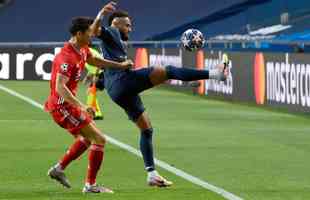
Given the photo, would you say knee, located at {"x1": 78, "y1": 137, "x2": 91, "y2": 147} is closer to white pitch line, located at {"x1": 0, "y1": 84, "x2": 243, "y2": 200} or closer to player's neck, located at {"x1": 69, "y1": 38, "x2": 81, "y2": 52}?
player's neck, located at {"x1": 69, "y1": 38, "x2": 81, "y2": 52}

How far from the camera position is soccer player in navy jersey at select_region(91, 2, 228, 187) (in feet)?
37.8

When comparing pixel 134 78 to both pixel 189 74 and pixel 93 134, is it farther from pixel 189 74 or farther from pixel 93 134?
pixel 93 134

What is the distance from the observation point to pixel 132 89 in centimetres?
1202

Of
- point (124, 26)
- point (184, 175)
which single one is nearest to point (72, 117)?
point (124, 26)

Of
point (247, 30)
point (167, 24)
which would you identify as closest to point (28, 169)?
point (247, 30)

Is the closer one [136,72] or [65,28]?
[136,72]

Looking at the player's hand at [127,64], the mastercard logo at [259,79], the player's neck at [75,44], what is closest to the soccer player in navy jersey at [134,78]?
the player's hand at [127,64]

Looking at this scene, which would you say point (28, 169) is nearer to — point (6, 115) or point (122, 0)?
point (6, 115)

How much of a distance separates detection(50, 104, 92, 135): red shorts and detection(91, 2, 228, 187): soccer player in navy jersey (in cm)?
94

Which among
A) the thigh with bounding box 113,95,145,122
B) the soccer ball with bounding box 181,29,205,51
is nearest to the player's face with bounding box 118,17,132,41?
the soccer ball with bounding box 181,29,205,51

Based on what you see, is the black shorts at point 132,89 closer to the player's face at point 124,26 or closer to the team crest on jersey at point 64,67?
the player's face at point 124,26

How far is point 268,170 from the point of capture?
1350cm

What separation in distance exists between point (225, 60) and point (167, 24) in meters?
39.7

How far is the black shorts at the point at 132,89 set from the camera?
469 inches
